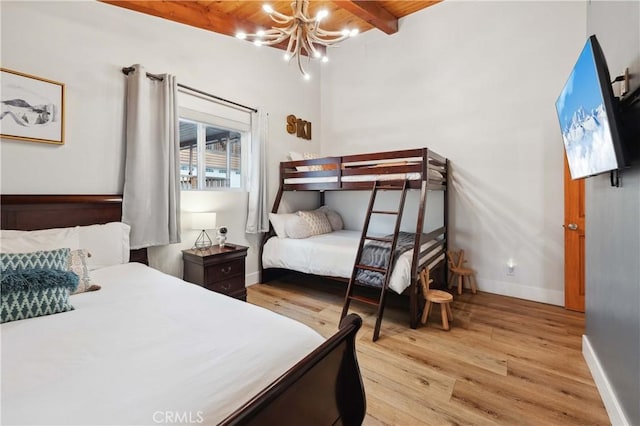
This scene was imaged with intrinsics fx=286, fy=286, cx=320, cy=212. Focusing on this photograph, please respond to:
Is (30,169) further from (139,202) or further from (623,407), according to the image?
(623,407)

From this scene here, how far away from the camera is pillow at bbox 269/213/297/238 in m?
3.73

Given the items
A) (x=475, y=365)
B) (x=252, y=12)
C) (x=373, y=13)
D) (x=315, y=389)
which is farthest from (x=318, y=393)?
(x=373, y=13)

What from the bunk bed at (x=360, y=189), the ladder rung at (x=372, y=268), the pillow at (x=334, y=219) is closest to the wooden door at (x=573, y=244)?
the bunk bed at (x=360, y=189)

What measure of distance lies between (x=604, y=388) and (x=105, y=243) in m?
3.45

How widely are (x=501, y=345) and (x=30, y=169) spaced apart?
12.7ft

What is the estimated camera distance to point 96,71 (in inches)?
95.0

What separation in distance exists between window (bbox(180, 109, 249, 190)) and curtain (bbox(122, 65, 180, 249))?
1.18ft

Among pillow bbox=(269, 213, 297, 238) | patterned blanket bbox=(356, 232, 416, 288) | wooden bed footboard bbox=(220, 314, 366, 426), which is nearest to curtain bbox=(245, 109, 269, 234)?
pillow bbox=(269, 213, 297, 238)

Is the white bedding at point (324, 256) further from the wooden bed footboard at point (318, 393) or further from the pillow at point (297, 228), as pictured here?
the wooden bed footboard at point (318, 393)

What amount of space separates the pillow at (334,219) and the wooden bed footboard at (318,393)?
3.08m

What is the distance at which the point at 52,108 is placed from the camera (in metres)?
2.19

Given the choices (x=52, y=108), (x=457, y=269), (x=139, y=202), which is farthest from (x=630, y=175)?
(x=52, y=108)

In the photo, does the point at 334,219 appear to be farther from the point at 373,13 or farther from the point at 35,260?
the point at 35,260
